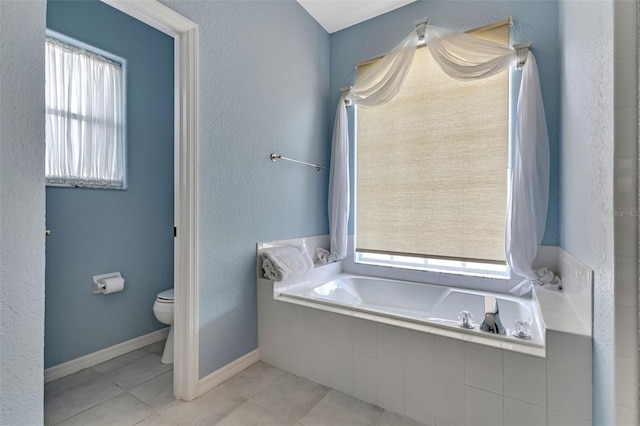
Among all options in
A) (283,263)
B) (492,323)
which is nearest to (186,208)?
(283,263)

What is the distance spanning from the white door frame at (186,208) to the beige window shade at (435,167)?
4.98 ft

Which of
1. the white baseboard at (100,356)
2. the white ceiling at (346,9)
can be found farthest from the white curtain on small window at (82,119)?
the white ceiling at (346,9)

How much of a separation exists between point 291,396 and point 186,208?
1.22 metres

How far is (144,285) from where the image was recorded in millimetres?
2439

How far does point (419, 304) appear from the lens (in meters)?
2.33

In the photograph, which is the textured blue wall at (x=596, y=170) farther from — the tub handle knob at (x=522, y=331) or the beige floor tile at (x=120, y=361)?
the beige floor tile at (x=120, y=361)

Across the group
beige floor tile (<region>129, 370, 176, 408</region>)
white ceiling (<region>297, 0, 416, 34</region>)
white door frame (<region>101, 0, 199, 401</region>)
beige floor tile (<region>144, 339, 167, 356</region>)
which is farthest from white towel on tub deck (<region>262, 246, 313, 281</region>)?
white ceiling (<region>297, 0, 416, 34</region>)

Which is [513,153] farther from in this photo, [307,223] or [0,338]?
[0,338]

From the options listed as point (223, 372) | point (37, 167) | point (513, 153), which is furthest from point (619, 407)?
A: point (37, 167)

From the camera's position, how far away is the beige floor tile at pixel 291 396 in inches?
61.7

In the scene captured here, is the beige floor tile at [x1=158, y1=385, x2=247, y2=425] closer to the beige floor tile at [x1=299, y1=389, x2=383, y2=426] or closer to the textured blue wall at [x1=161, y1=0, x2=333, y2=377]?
the textured blue wall at [x1=161, y1=0, x2=333, y2=377]

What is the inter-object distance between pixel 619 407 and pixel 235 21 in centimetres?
259

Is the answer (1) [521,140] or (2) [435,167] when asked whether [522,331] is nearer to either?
(1) [521,140]

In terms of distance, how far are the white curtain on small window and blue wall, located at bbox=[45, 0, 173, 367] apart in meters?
0.09
